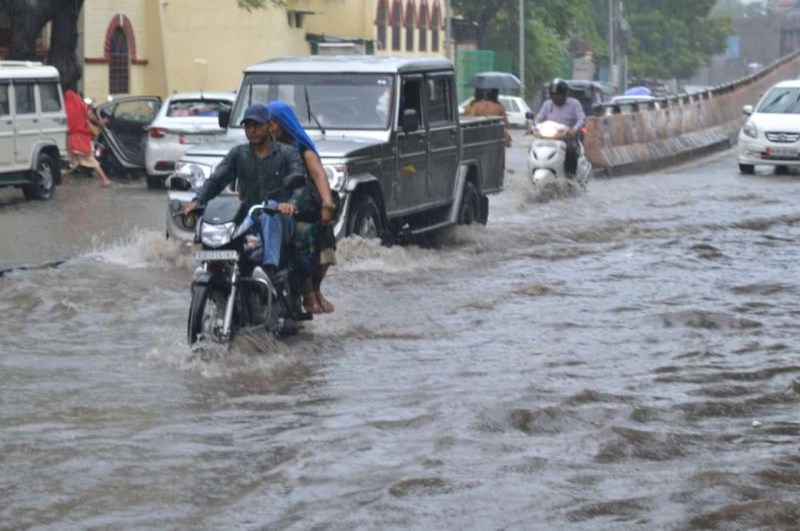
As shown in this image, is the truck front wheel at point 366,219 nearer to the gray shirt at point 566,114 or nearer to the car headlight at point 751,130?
the gray shirt at point 566,114

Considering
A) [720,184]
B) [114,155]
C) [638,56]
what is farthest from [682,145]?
[638,56]

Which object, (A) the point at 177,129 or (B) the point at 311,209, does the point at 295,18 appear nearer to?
(A) the point at 177,129

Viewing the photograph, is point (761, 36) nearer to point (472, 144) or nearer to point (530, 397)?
point (472, 144)

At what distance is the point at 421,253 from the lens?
16.1 metres

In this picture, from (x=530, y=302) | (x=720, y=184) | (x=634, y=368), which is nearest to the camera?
(x=634, y=368)

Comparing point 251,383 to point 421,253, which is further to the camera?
point 421,253

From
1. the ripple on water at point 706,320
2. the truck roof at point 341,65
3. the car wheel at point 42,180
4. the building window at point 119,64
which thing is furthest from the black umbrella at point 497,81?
the ripple on water at point 706,320

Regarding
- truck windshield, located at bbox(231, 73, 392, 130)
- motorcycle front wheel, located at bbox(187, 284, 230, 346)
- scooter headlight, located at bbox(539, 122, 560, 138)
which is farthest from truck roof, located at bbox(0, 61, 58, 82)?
motorcycle front wheel, located at bbox(187, 284, 230, 346)

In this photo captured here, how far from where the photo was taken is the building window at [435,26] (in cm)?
6456

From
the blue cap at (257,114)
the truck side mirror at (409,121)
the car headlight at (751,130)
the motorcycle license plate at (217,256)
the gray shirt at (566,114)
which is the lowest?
the car headlight at (751,130)

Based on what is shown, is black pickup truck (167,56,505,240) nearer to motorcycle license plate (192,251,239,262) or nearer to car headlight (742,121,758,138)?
motorcycle license plate (192,251,239,262)

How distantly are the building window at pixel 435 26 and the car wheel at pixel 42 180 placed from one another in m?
41.5

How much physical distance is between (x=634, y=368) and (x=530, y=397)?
123cm

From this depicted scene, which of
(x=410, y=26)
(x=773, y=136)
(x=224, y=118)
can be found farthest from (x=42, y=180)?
(x=410, y=26)
